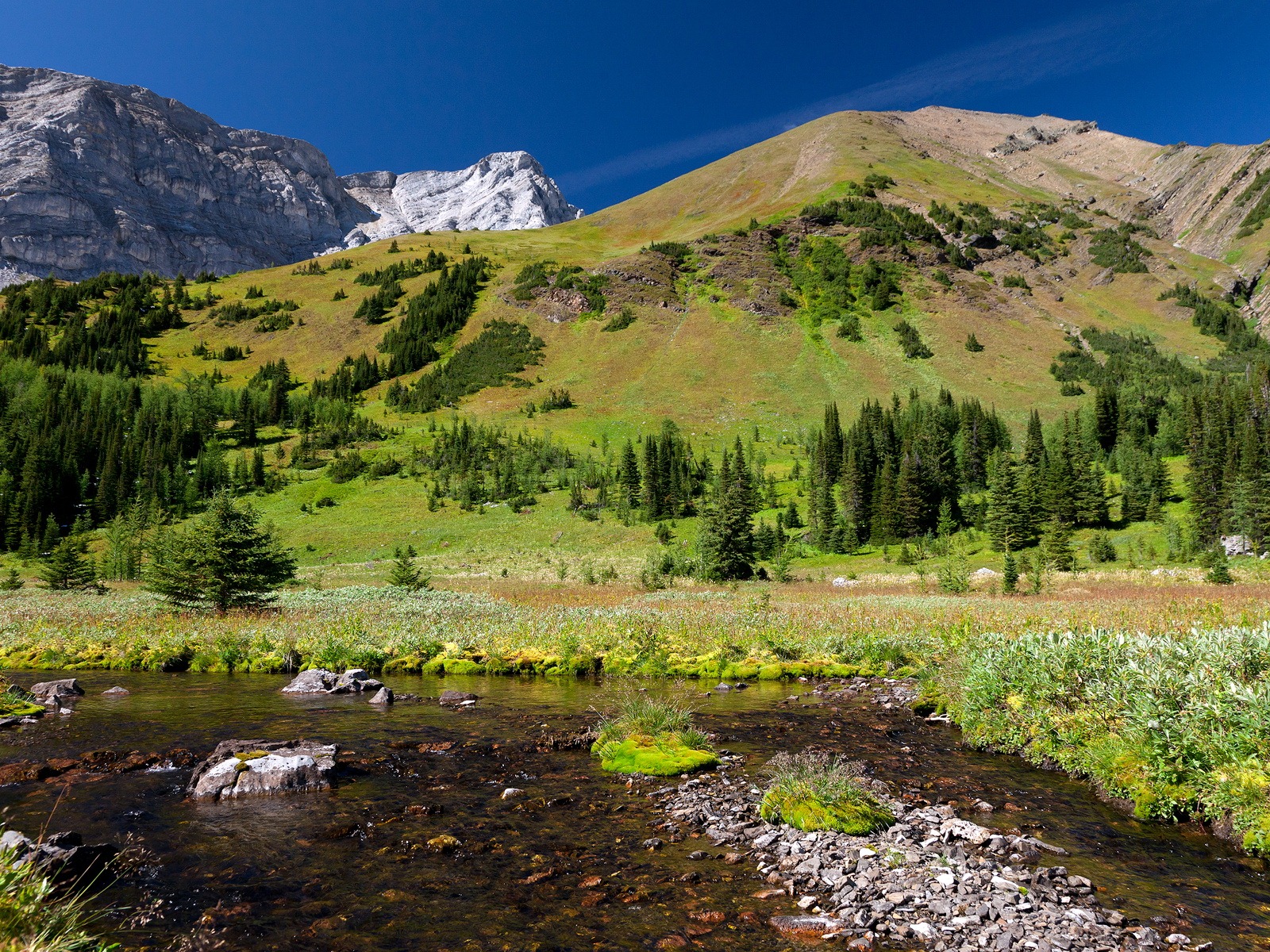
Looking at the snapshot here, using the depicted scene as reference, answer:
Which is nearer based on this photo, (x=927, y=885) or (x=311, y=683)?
(x=927, y=885)

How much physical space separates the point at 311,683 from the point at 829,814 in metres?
16.5

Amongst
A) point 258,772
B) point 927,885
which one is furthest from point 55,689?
point 927,885

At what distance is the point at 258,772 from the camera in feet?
35.8

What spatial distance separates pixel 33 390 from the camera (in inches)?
4582

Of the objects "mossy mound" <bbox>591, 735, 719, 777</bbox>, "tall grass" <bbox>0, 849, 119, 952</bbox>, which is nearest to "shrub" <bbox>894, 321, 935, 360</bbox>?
"mossy mound" <bbox>591, 735, 719, 777</bbox>

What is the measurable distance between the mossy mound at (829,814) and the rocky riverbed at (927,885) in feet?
0.52

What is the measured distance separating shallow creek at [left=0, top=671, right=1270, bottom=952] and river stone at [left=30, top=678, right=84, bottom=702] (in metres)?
2.53

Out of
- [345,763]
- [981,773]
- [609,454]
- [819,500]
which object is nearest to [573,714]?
[345,763]

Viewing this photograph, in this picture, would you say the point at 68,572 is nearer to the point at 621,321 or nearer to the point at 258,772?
the point at 258,772

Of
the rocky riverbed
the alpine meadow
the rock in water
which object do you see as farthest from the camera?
the rock in water

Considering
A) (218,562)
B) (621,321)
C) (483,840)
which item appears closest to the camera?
(483,840)

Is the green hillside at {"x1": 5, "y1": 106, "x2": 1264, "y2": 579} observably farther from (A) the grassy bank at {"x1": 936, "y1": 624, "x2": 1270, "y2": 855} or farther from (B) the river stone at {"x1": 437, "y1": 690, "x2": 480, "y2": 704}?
(A) the grassy bank at {"x1": 936, "y1": 624, "x2": 1270, "y2": 855}

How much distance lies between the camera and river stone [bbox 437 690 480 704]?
1788 centimetres

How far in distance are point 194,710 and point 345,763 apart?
7.15 m
